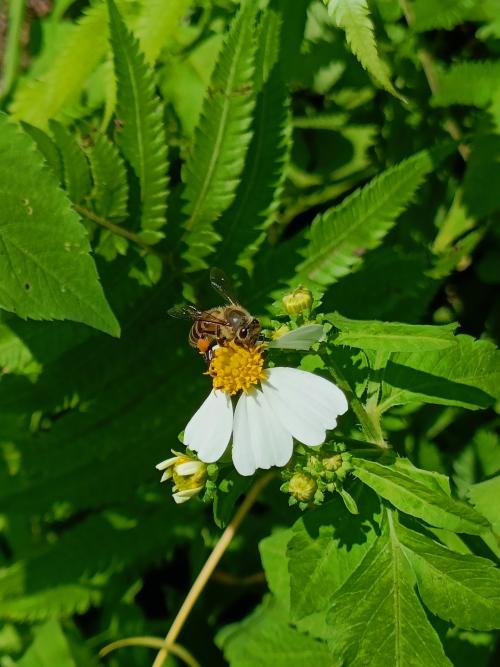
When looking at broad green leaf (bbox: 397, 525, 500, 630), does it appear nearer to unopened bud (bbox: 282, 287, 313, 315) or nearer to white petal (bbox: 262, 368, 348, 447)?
white petal (bbox: 262, 368, 348, 447)

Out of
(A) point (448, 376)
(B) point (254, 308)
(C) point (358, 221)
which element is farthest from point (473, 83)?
(A) point (448, 376)

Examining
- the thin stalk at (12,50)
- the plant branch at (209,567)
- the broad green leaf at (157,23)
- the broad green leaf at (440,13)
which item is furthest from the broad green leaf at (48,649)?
the broad green leaf at (440,13)

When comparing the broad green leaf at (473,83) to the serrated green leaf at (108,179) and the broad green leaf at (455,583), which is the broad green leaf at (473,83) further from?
the broad green leaf at (455,583)

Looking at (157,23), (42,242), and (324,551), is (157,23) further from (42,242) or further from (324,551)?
(324,551)

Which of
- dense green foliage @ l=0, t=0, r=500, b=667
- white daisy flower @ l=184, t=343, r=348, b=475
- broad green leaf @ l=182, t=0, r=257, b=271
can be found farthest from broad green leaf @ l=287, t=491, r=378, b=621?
broad green leaf @ l=182, t=0, r=257, b=271

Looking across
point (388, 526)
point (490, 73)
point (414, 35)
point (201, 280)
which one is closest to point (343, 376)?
point (388, 526)

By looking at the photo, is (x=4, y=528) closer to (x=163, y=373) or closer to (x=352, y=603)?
(x=163, y=373)
